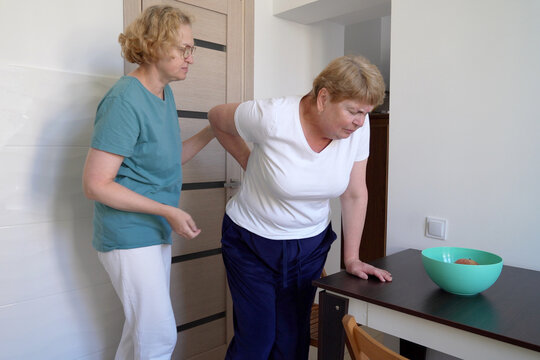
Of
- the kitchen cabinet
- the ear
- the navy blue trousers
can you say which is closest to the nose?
the ear

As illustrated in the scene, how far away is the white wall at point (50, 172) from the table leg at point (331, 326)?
99 cm

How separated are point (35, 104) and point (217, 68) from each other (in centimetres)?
89

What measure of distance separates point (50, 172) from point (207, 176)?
2.52 ft

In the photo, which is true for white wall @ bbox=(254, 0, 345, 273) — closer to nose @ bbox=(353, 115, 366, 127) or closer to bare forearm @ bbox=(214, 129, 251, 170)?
bare forearm @ bbox=(214, 129, 251, 170)

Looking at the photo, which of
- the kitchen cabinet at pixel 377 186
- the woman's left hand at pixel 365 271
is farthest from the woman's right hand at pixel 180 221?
the kitchen cabinet at pixel 377 186

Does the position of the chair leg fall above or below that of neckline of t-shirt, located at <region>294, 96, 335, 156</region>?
below

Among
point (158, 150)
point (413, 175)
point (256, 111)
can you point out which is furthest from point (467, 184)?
point (158, 150)

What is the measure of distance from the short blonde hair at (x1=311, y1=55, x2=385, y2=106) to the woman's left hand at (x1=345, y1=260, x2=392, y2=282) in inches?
20.7

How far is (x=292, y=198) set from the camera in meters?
1.40

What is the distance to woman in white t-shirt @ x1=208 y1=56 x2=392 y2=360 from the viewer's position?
4.36 feet

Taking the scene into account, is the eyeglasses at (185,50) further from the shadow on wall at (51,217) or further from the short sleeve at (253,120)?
the shadow on wall at (51,217)

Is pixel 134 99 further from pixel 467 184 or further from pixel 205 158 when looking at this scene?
pixel 467 184

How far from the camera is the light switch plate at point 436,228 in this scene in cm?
178

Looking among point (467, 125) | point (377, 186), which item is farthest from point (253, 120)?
point (377, 186)
